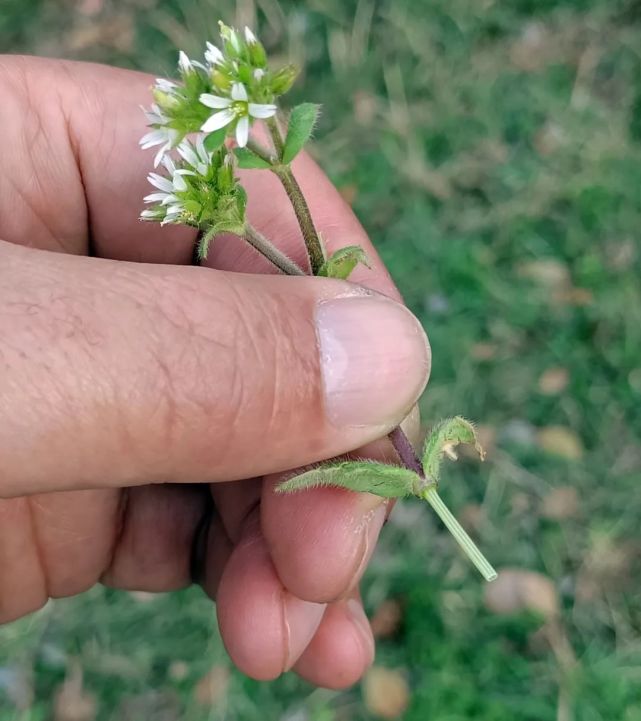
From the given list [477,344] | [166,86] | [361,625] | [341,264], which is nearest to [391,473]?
[341,264]

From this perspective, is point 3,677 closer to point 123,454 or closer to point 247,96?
point 123,454

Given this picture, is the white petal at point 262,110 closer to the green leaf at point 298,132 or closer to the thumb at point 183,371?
the green leaf at point 298,132

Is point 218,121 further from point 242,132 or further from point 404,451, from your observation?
point 404,451

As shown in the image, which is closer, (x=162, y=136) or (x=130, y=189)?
(x=162, y=136)

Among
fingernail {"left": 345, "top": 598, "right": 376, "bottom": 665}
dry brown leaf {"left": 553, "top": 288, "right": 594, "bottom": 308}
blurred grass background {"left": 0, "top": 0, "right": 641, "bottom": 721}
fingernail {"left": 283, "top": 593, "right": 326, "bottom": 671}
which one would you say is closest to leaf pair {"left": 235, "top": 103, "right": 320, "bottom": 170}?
fingernail {"left": 283, "top": 593, "right": 326, "bottom": 671}

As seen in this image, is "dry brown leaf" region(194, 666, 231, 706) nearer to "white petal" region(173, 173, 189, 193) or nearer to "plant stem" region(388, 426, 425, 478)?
"plant stem" region(388, 426, 425, 478)

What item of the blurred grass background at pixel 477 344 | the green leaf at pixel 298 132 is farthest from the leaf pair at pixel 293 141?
the blurred grass background at pixel 477 344
